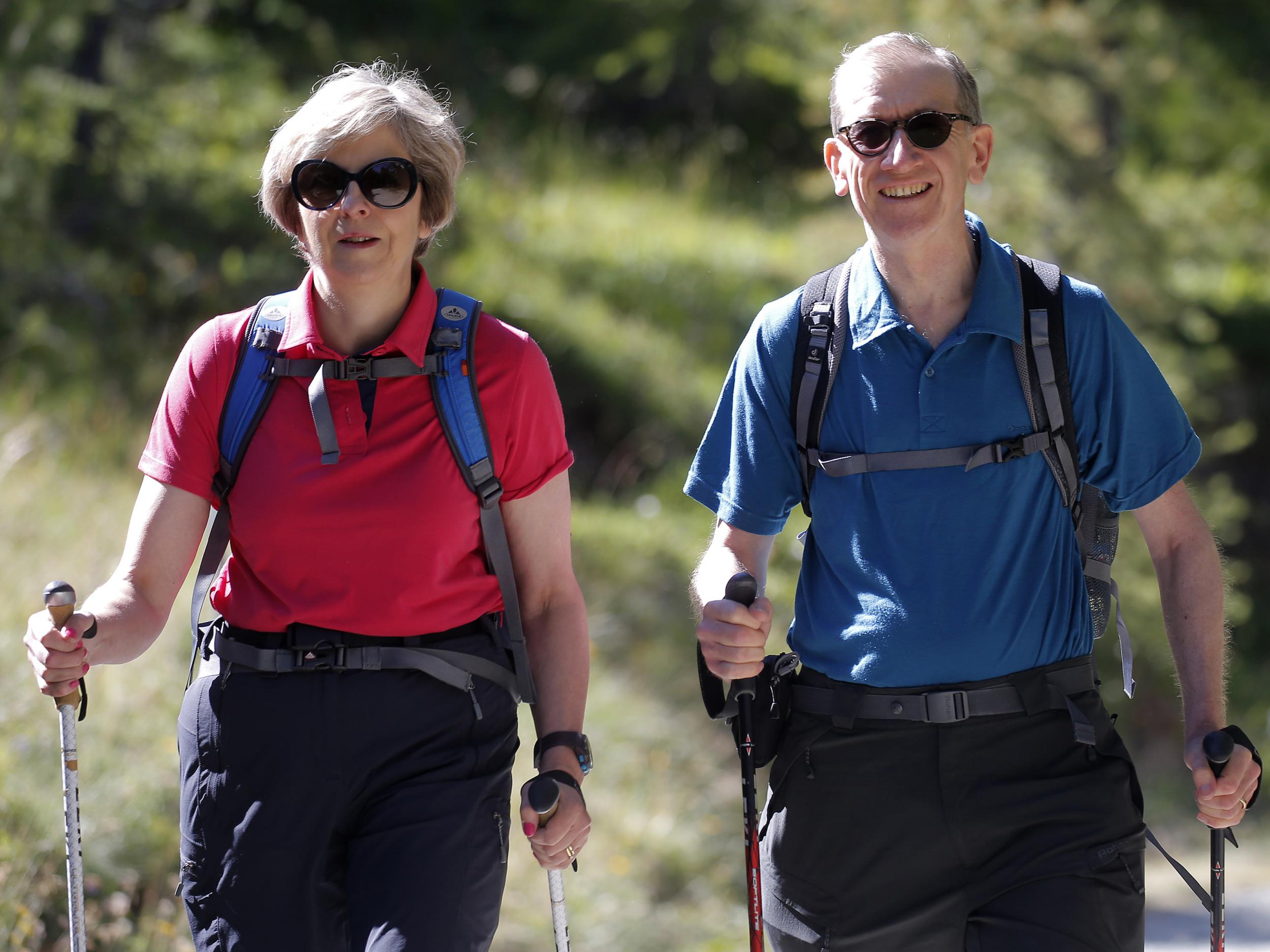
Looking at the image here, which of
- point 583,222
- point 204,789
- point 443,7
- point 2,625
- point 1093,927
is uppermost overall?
point 443,7

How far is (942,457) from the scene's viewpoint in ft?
8.64

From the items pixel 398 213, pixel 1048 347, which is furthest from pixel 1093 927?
pixel 398 213

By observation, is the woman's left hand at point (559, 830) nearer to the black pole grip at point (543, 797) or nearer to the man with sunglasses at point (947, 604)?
the black pole grip at point (543, 797)

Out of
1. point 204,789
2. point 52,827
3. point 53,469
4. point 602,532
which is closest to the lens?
point 204,789

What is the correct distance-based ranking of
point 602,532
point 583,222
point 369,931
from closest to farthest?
point 369,931 < point 602,532 < point 583,222

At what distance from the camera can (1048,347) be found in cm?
266

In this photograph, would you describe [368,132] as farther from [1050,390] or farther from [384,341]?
[1050,390]

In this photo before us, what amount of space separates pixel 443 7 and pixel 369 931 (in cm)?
1067

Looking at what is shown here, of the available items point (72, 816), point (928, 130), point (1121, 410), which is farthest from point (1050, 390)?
point (72, 816)

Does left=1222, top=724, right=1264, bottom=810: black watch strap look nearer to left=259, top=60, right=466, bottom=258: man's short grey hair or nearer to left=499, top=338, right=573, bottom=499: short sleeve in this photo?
left=499, top=338, right=573, bottom=499: short sleeve

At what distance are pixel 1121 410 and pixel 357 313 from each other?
57.4 inches

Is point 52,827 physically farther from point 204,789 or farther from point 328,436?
point 328,436

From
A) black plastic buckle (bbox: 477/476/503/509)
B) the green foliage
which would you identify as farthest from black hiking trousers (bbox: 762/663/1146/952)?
the green foliage

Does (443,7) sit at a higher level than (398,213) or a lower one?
higher
